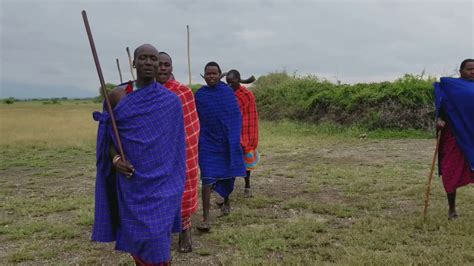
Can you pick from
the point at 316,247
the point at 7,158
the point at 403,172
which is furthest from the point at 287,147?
the point at 316,247

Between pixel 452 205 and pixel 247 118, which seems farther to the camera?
pixel 247 118

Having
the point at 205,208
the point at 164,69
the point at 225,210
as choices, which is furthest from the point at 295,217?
the point at 164,69

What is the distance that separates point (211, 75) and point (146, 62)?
207 centimetres

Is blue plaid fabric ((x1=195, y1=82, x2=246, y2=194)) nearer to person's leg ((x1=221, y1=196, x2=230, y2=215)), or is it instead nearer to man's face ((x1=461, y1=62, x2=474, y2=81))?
person's leg ((x1=221, y1=196, x2=230, y2=215))

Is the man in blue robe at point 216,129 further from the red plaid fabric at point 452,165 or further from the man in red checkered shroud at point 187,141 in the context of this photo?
the red plaid fabric at point 452,165

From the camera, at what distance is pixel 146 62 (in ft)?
10.4

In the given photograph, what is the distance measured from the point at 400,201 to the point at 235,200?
7.21 feet

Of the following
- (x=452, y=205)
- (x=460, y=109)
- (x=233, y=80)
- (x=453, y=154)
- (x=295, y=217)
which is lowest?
(x=295, y=217)

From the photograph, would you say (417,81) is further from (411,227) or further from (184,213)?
(184,213)

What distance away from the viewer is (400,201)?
620 cm

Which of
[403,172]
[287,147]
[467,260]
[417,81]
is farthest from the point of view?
[417,81]

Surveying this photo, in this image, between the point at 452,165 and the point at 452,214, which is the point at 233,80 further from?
the point at 452,214

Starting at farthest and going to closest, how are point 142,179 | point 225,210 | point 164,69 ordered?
1. point 225,210
2. point 164,69
3. point 142,179

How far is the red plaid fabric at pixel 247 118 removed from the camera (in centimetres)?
673
